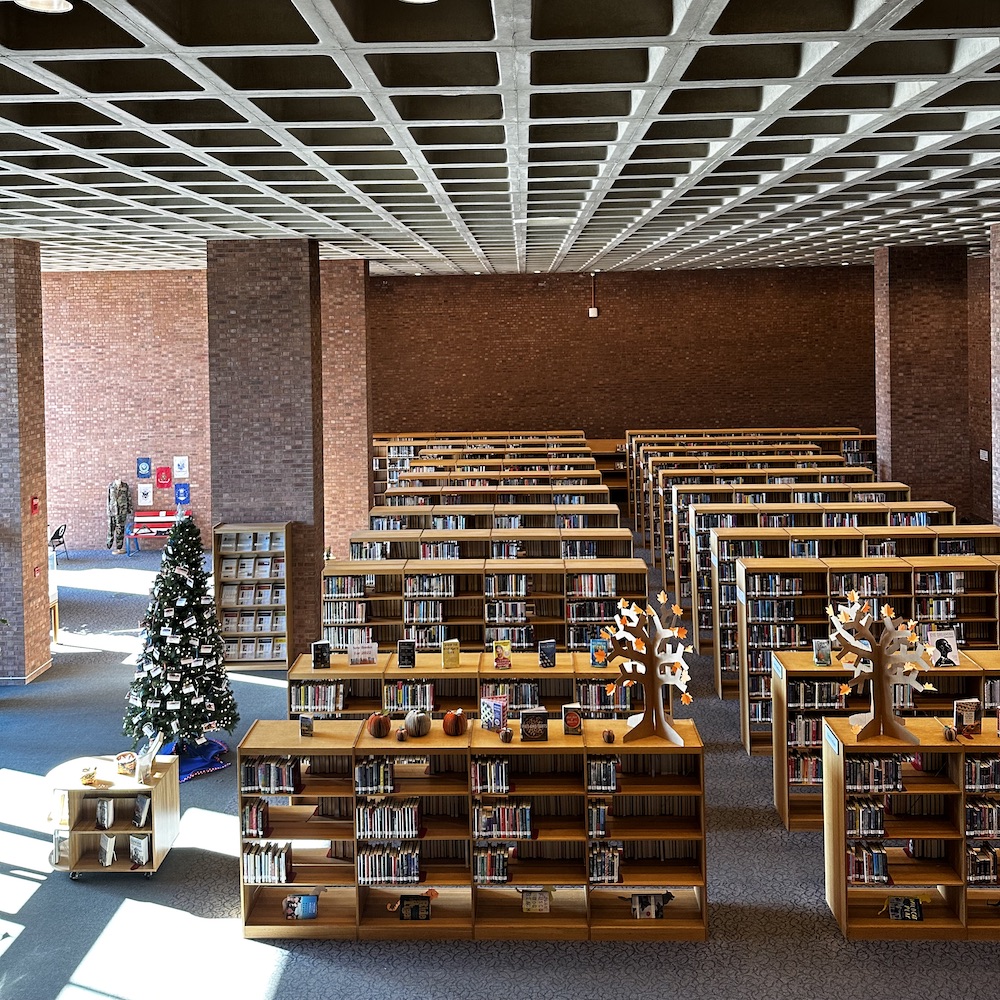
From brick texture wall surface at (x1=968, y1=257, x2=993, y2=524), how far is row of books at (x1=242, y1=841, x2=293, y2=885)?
17.4 meters

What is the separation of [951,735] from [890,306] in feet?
42.3

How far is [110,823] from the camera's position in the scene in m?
8.17

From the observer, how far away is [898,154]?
9047 mm

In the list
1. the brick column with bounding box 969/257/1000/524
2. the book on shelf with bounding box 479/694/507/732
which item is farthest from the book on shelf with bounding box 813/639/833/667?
the brick column with bounding box 969/257/1000/524

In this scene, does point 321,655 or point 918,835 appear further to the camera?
point 321,655

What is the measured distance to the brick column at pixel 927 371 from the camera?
60.6 ft

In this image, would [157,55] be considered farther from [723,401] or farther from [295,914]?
[723,401]

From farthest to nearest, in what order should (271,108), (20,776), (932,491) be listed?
(932,491)
(20,776)
(271,108)

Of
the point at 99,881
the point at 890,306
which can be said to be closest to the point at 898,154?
the point at 99,881

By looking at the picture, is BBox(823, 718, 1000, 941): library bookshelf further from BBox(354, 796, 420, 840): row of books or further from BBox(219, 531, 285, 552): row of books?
BBox(219, 531, 285, 552): row of books

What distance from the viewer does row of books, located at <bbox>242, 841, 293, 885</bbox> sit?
7.15m

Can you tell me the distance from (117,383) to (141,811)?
1428 cm

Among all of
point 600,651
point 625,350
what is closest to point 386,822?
point 600,651

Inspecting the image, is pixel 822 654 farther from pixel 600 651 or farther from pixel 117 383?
pixel 117 383
